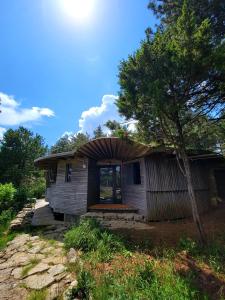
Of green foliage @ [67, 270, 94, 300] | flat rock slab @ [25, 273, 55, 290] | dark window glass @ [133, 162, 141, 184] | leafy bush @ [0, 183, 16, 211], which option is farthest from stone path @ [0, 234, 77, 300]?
leafy bush @ [0, 183, 16, 211]

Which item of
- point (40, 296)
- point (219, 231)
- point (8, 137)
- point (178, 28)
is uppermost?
point (8, 137)

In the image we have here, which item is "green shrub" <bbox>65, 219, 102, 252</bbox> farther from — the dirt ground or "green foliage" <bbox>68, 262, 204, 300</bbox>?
"green foliage" <bbox>68, 262, 204, 300</bbox>

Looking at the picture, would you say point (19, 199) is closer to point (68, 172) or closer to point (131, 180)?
point (68, 172)

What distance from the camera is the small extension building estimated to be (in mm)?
9102

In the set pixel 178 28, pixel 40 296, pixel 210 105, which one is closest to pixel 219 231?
pixel 210 105

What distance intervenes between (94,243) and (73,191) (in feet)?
17.2

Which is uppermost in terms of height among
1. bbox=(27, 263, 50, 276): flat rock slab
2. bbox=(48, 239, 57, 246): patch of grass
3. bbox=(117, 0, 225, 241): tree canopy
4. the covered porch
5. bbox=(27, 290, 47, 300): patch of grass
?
bbox=(117, 0, 225, 241): tree canopy

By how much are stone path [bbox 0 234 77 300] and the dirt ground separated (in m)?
2.32

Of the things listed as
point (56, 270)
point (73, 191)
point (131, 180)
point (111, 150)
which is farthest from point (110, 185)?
point (56, 270)

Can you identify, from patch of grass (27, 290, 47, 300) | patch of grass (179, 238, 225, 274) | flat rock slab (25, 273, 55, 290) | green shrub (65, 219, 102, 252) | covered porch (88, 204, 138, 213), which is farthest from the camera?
covered porch (88, 204, 138, 213)

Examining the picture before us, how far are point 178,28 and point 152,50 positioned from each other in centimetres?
82

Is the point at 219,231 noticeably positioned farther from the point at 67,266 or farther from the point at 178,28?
the point at 178,28

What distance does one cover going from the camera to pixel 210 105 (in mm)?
6832

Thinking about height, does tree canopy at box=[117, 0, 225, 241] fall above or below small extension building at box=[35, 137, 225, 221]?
above
